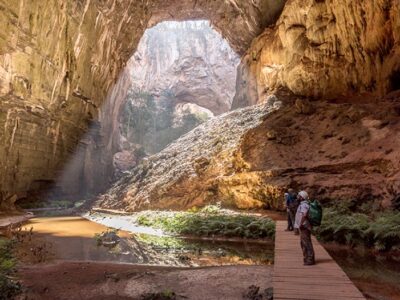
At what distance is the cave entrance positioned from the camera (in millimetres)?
53312

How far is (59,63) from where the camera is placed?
23359mm

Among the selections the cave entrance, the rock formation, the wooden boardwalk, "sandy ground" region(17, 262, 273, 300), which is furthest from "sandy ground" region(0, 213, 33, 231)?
the rock formation

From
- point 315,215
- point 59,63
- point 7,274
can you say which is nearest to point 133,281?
point 7,274

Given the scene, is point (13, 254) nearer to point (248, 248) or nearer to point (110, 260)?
point (110, 260)

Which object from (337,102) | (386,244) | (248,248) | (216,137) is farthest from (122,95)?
(386,244)

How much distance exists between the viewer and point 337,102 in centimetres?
2088

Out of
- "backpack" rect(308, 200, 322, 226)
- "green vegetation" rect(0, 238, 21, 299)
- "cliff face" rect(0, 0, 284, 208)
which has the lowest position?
"green vegetation" rect(0, 238, 21, 299)

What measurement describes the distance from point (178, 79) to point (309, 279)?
57336 mm

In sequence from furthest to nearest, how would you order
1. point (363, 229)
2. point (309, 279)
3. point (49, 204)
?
1. point (49, 204)
2. point (363, 229)
3. point (309, 279)

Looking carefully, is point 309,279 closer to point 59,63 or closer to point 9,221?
point 9,221

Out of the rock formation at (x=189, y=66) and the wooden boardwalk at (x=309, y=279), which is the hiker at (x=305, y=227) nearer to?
the wooden boardwalk at (x=309, y=279)

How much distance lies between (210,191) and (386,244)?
39.3 ft

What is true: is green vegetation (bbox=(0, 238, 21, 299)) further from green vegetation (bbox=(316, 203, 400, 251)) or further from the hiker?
green vegetation (bbox=(316, 203, 400, 251))

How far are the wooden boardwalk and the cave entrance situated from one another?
45.4 m
